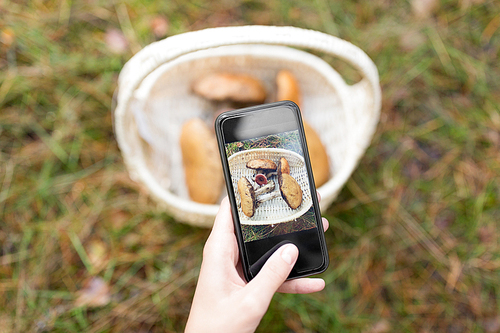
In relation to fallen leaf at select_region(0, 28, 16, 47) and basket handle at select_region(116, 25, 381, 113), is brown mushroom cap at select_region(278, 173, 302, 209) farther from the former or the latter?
fallen leaf at select_region(0, 28, 16, 47)

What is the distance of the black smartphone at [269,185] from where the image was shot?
683 mm

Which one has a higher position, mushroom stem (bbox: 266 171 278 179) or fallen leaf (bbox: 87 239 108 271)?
mushroom stem (bbox: 266 171 278 179)

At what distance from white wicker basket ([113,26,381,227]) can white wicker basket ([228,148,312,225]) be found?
22 centimetres

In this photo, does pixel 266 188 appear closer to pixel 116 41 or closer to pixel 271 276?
pixel 271 276

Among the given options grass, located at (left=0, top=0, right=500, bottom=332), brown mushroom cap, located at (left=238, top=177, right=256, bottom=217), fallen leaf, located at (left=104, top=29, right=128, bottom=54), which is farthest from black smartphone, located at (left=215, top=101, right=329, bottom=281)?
fallen leaf, located at (left=104, top=29, right=128, bottom=54)

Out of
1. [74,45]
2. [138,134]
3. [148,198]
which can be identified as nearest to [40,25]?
[74,45]

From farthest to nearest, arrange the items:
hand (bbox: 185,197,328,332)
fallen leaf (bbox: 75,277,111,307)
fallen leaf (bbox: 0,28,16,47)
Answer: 1. fallen leaf (bbox: 0,28,16,47)
2. fallen leaf (bbox: 75,277,111,307)
3. hand (bbox: 185,197,328,332)

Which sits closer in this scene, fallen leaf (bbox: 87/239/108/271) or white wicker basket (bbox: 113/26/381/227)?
white wicker basket (bbox: 113/26/381/227)

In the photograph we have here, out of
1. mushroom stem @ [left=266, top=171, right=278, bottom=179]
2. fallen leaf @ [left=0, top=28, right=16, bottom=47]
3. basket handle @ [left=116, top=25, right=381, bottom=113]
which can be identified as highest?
fallen leaf @ [left=0, top=28, right=16, bottom=47]

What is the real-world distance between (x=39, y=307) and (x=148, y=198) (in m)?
0.46

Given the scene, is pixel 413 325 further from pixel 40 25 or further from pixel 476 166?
pixel 40 25

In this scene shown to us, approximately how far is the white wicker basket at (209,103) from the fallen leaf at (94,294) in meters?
0.35

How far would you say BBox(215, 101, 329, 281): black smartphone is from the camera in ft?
2.24

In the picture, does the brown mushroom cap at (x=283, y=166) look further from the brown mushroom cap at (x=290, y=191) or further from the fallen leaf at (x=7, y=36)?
the fallen leaf at (x=7, y=36)
